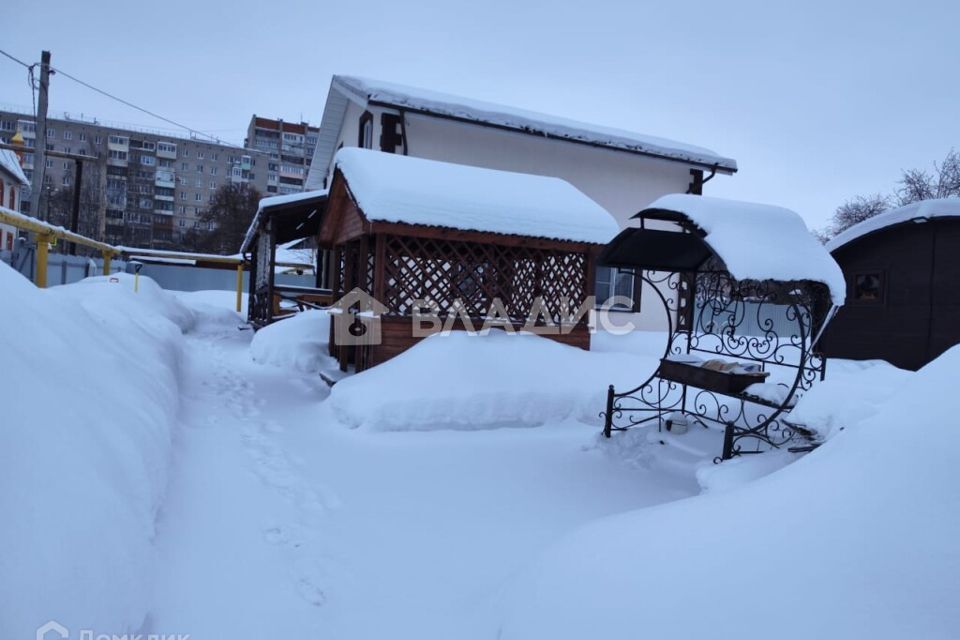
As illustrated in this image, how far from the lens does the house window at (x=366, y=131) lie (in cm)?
1033

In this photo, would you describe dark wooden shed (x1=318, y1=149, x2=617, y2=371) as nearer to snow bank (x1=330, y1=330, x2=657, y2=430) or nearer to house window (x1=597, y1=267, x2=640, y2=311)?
snow bank (x1=330, y1=330, x2=657, y2=430)

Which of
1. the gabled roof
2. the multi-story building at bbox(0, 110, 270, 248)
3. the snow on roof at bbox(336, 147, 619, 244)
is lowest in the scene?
the snow on roof at bbox(336, 147, 619, 244)

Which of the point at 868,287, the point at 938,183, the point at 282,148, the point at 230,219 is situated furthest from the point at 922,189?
the point at 282,148

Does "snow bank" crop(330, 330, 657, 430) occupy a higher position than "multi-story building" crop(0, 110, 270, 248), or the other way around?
"multi-story building" crop(0, 110, 270, 248)

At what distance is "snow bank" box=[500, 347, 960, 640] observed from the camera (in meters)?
1.39

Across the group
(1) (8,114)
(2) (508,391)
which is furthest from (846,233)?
(1) (8,114)

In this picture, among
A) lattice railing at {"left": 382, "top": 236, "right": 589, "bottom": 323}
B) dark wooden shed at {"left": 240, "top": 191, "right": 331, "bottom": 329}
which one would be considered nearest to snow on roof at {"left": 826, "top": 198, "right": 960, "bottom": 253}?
lattice railing at {"left": 382, "top": 236, "right": 589, "bottom": 323}

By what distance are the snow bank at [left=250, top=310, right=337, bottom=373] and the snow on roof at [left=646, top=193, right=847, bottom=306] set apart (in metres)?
5.56

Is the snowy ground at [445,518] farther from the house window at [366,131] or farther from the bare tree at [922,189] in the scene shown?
the bare tree at [922,189]

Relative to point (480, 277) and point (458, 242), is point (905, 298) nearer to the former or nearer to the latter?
point (480, 277)

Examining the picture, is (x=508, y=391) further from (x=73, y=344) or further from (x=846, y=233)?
(x=846, y=233)

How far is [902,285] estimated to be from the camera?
932 cm

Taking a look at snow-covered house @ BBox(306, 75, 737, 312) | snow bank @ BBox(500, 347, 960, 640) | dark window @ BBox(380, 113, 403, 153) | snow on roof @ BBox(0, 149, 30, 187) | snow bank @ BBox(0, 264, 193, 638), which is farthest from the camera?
snow on roof @ BBox(0, 149, 30, 187)

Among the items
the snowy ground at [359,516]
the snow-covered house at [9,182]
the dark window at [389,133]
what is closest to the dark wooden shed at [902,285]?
the snowy ground at [359,516]
